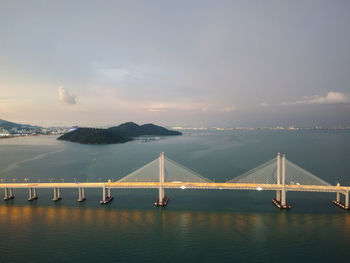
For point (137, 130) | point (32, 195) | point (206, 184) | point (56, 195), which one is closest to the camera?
point (206, 184)

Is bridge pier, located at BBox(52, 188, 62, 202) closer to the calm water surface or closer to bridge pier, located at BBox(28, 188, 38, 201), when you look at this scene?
the calm water surface

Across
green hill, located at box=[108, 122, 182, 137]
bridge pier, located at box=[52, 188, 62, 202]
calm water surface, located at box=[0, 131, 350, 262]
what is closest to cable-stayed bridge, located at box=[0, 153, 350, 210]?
bridge pier, located at box=[52, 188, 62, 202]

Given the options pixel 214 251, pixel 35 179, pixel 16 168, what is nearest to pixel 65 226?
pixel 214 251

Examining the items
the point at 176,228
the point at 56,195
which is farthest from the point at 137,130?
the point at 176,228

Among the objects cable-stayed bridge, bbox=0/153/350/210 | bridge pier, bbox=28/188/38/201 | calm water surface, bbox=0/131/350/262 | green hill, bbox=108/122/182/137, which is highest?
green hill, bbox=108/122/182/137

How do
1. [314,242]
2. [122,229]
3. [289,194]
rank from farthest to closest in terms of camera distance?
[289,194] < [122,229] < [314,242]

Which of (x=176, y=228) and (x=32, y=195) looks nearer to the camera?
(x=176, y=228)

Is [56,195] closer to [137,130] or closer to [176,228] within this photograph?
[176,228]

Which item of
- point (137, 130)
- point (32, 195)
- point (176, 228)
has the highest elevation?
point (137, 130)

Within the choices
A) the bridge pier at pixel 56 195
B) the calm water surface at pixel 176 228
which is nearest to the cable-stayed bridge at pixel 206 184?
the bridge pier at pixel 56 195

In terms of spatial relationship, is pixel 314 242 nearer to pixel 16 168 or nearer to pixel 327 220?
pixel 327 220

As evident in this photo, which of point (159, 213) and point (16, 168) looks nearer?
point (159, 213)
